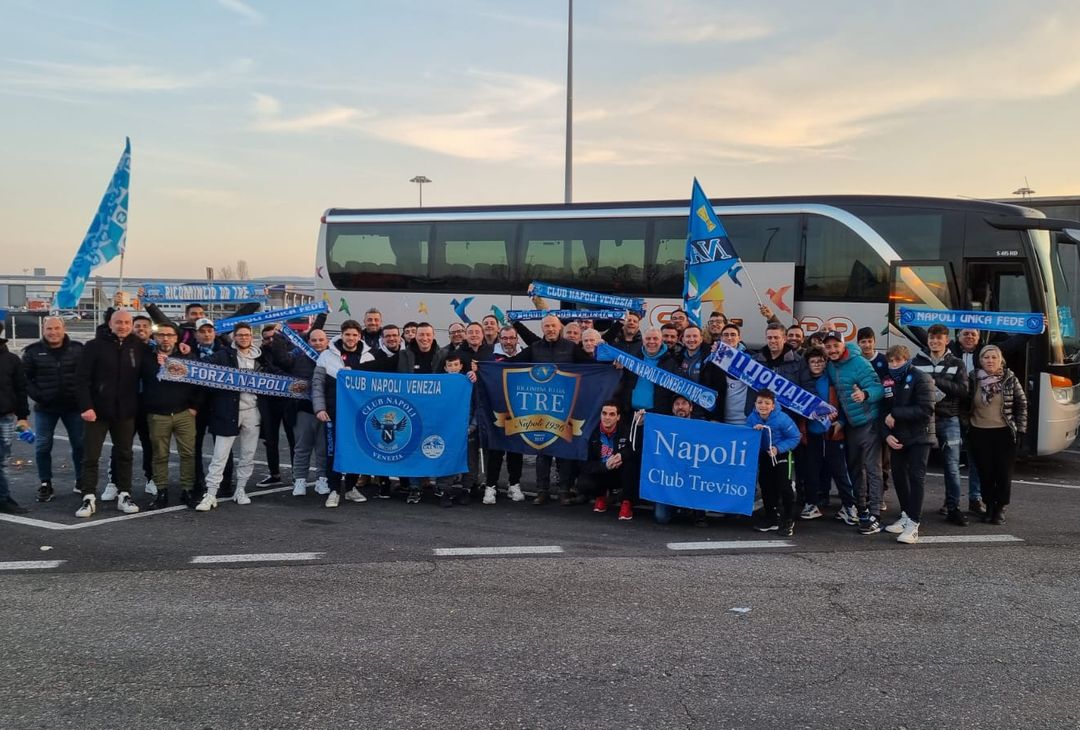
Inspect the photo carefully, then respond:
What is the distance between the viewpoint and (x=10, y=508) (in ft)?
25.3

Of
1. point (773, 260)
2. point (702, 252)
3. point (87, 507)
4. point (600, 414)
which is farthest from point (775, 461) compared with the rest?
point (87, 507)

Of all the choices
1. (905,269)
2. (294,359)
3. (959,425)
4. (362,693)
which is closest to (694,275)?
(905,269)

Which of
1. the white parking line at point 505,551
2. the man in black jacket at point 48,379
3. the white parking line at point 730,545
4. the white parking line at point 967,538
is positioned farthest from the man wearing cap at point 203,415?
the white parking line at point 967,538

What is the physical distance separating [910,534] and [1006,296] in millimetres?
5315

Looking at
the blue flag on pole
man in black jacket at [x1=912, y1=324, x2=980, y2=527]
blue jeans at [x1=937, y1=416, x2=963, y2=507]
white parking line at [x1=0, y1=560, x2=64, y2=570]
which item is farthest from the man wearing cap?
blue jeans at [x1=937, y1=416, x2=963, y2=507]

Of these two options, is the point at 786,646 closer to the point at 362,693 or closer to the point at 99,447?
the point at 362,693

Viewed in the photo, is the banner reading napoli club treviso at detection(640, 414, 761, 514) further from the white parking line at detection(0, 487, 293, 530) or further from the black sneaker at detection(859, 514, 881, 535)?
the white parking line at detection(0, 487, 293, 530)

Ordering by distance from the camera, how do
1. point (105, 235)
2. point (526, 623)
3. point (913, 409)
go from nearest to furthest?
→ point (526, 623)
point (913, 409)
point (105, 235)

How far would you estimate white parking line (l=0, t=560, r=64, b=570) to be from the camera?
6.06 metres

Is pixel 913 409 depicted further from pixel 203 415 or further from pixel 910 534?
pixel 203 415

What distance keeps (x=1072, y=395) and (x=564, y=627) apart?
8.74 metres

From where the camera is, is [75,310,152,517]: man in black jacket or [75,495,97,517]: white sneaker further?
[75,310,152,517]: man in black jacket

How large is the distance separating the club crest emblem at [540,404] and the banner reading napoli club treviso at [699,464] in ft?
3.23

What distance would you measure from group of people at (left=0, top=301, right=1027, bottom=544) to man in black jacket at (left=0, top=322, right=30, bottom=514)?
0.02 m
